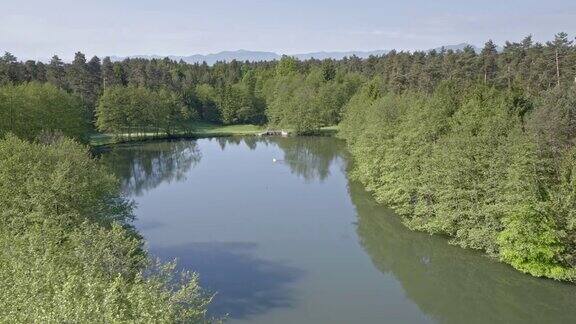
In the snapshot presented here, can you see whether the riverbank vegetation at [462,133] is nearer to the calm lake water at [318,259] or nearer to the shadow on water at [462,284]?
the shadow on water at [462,284]

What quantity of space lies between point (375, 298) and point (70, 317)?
Answer: 1901 centimetres

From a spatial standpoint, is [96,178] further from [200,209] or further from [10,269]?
[200,209]

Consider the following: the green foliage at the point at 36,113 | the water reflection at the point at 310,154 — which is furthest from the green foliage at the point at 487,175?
the green foliage at the point at 36,113

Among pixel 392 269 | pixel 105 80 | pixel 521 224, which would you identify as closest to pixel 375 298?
pixel 392 269

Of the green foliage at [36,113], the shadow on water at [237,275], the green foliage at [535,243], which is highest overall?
the green foliage at [36,113]

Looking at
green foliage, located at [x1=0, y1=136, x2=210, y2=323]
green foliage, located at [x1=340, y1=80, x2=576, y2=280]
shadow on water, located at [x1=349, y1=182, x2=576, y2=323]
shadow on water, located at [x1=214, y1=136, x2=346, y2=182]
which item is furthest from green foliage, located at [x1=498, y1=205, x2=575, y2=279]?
shadow on water, located at [x1=214, y1=136, x2=346, y2=182]

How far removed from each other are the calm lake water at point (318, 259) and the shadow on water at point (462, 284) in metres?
0.06

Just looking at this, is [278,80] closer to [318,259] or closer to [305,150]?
[305,150]

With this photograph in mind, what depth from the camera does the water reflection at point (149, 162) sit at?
6400cm

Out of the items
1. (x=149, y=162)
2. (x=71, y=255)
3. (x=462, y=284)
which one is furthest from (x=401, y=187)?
(x=149, y=162)

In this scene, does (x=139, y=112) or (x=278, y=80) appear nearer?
(x=139, y=112)

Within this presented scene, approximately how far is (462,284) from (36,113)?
5387 centimetres

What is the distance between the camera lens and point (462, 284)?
31859 mm

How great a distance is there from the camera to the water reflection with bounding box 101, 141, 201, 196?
64.0 metres
